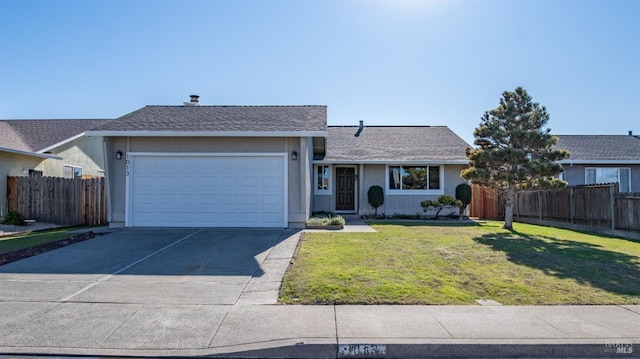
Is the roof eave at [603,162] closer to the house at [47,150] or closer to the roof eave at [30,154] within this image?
the house at [47,150]

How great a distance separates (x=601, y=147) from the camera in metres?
20.2

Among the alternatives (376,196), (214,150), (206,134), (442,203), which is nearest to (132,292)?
(206,134)

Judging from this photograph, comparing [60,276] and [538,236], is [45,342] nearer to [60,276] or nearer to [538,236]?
[60,276]

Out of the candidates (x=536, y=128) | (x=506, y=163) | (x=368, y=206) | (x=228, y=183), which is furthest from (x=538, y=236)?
(x=228, y=183)

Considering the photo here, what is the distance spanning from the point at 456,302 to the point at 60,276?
251 inches

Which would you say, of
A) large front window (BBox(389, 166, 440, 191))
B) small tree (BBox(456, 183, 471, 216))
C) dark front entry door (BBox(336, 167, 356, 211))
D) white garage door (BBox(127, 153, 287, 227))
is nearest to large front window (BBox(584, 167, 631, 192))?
small tree (BBox(456, 183, 471, 216))

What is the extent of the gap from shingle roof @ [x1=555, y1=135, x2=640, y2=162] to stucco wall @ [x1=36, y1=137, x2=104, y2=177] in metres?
23.9

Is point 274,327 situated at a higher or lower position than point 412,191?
lower

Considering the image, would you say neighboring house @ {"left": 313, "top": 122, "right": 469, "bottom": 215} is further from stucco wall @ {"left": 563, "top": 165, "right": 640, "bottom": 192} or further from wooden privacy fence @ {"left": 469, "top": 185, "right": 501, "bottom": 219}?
stucco wall @ {"left": 563, "top": 165, "right": 640, "bottom": 192}

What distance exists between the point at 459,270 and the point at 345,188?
11.1 m

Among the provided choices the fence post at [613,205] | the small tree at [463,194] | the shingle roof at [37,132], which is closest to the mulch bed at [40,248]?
the shingle roof at [37,132]

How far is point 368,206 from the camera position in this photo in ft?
56.4

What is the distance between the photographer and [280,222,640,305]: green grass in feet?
18.0

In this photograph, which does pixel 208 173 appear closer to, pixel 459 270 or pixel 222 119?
pixel 222 119
